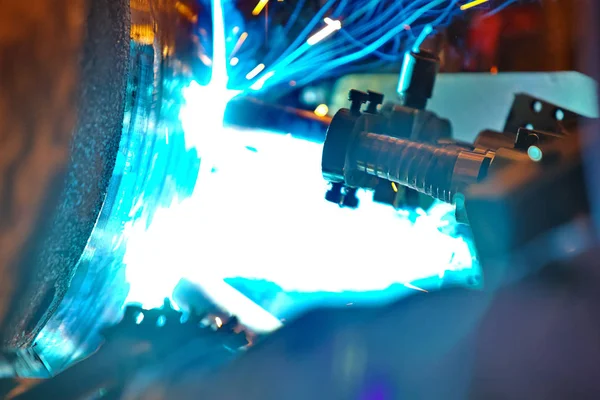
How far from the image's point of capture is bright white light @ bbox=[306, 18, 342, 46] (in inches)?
27.4

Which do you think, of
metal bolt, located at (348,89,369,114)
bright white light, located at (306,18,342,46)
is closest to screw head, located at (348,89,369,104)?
metal bolt, located at (348,89,369,114)

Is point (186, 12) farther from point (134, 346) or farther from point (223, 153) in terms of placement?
point (134, 346)

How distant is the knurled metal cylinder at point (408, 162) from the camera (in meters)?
0.50

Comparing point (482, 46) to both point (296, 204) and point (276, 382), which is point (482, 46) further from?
point (276, 382)

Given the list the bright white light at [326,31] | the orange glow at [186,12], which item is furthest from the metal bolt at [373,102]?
the orange glow at [186,12]

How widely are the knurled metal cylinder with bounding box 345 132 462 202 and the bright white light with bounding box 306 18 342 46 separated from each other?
20 centimetres

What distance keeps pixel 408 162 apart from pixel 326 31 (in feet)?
0.95

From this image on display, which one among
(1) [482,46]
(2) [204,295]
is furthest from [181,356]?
(1) [482,46]

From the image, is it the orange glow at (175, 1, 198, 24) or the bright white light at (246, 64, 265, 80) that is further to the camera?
the bright white light at (246, 64, 265, 80)

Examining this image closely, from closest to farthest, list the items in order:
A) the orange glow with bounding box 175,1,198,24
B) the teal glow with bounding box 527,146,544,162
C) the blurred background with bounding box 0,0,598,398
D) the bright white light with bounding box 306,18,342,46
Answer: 1. the teal glow with bounding box 527,146,544,162
2. the blurred background with bounding box 0,0,598,398
3. the orange glow with bounding box 175,1,198,24
4. the bright white light with bounding box 306,18,342,46

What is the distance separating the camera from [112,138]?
50 centimetres

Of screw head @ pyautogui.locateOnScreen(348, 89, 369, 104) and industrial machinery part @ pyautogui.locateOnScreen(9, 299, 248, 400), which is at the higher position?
screw head @ pyautogui.locateOnScreen(348, 89, 369, 104)

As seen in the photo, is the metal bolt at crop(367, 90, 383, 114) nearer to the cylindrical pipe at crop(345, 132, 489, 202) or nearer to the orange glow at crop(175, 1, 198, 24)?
the cylindrical pipe at crop(345, 132, 489, 202)

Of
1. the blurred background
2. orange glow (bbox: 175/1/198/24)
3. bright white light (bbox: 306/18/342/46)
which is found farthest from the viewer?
bright white light (bbox: 306/18/342/46)
